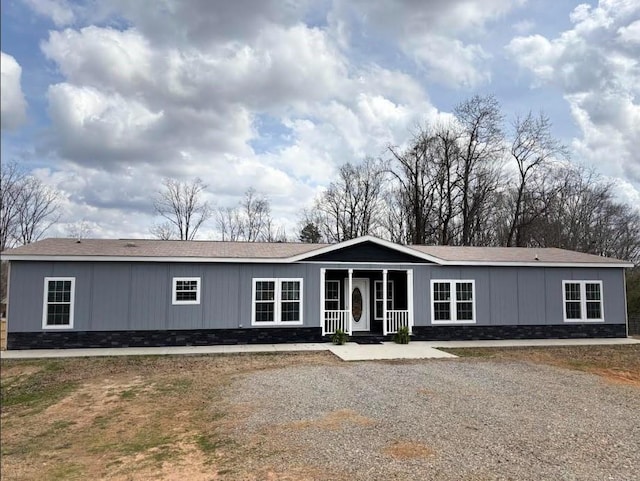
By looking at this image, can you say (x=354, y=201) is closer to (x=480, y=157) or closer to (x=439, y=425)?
(x=480, y=157)

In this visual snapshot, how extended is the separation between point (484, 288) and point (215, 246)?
9042 mm

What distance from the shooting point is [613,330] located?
15562 millimetres

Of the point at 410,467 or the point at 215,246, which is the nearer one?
the point at 410,467

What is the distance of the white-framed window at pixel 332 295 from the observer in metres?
15.0

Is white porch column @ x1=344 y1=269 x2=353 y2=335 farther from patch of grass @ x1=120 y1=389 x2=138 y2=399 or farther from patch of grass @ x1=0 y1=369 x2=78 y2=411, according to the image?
patch of grass @ x1=0 y1=369 x2=78 y2=411

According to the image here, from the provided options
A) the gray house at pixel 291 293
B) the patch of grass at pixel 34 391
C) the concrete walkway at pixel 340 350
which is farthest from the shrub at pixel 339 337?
the patch of grass at pixel 34 391

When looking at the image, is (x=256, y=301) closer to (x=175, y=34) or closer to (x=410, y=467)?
(x=175, y=34)

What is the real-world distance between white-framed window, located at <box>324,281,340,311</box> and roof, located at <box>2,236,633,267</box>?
142 centimetres

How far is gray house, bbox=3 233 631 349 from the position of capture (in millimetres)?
12477

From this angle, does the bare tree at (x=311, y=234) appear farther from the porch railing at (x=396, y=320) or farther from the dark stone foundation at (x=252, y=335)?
the dark stone foundation at (x=252, y=335)

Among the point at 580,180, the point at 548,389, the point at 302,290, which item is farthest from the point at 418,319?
the point at 580,180

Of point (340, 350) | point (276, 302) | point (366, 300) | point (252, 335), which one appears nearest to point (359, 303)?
point (366, 300)

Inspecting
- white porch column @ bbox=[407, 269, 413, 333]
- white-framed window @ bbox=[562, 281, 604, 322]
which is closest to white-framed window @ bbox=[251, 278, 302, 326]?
white porch column @ bbox=[407, 269, 413, 333]

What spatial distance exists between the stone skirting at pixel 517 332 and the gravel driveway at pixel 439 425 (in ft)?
17.0
